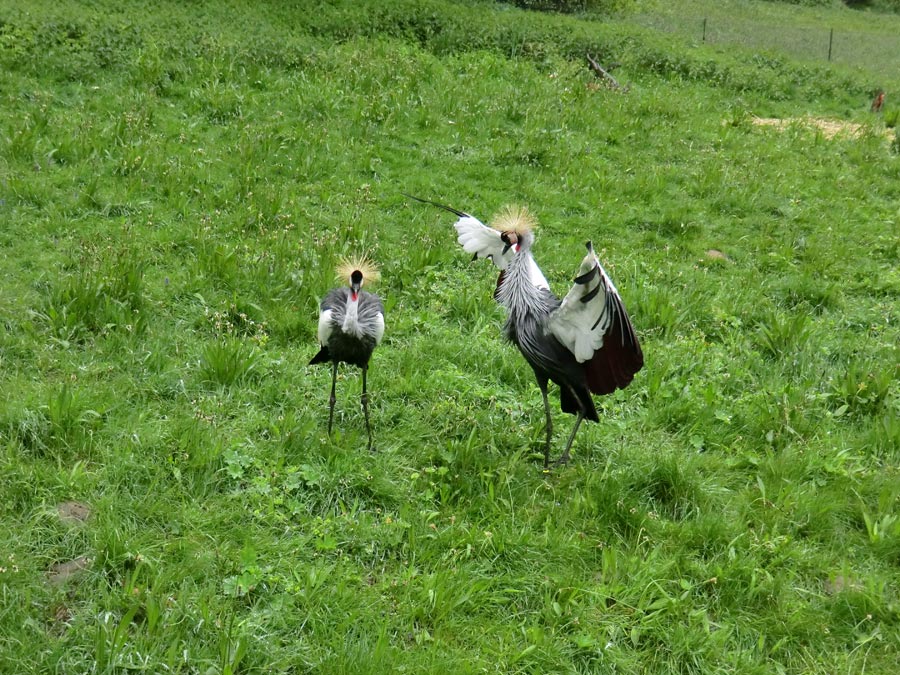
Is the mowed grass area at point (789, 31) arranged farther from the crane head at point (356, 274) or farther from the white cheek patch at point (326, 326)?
the white cheek patch at point (326, 326)

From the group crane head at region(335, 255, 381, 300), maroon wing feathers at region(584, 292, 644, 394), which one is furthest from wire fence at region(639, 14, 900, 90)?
crane head at region(335, 255, 381, 300)

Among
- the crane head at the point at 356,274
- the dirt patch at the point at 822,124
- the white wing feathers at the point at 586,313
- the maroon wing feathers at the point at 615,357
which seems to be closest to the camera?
the white wing feathers at the point at 586,313

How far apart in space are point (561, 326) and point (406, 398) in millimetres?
1370

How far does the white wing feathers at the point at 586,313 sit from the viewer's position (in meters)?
3.81

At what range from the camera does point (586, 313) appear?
162 inches

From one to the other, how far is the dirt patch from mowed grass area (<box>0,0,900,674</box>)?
128 centimetres

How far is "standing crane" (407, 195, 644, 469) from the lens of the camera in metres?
4.08

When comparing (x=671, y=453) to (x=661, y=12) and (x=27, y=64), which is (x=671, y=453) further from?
(x=661, y=12)

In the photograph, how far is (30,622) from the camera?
322 cm

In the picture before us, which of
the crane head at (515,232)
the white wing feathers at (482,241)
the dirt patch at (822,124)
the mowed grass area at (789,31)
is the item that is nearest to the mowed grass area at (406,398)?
the white wing feathers at (482,241)

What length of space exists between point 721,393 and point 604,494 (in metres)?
1.66

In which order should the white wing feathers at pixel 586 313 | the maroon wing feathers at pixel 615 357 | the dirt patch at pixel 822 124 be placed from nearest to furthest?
the white wing feathers at pixel 586 313
the maroon wing feathers at pixel 615 357
the dirt patch at pixel 822 124

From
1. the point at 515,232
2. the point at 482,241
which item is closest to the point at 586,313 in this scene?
the point at 515,232

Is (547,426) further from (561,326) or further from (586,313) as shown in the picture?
(586,313)
